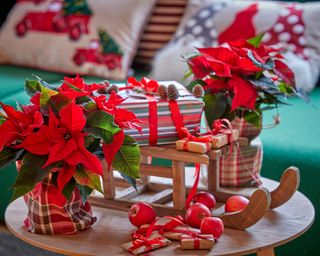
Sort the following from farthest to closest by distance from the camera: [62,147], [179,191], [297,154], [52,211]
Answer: [297,154]
[179,191]
[52,211]
[62,147]

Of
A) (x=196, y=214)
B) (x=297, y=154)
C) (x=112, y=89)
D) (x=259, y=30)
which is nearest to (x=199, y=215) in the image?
(x=196, y=214)

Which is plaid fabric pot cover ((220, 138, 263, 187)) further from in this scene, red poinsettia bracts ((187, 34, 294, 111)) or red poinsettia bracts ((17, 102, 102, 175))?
red poinsettia bracts ((17, 102, 102, 175))

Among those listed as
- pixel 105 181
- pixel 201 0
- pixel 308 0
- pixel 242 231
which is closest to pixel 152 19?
pixel 201 0

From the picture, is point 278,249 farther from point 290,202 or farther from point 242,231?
point 242,231

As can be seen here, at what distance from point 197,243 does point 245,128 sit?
449mm

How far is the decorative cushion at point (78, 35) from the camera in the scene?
111 inches

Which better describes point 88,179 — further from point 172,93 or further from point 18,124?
point 172,93

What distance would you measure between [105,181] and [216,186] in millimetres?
250

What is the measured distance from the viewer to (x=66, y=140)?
1.30 m

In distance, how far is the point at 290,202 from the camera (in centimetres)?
158

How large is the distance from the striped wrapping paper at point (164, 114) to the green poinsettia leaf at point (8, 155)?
0.25 m

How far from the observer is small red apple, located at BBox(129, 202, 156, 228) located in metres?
1.42

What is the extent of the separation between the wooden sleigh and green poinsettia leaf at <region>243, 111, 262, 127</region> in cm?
5

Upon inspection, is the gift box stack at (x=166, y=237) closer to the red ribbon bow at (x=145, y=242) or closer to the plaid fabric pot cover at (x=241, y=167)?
the red ribbon bow at (x=145, y=242)
